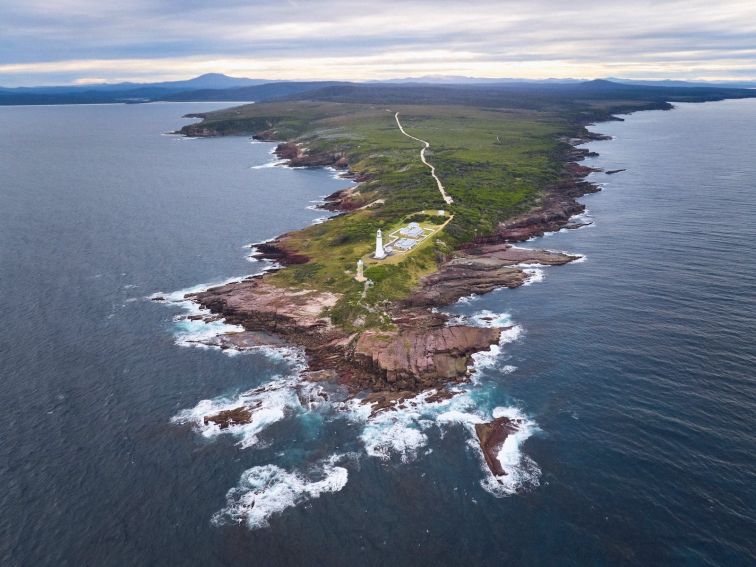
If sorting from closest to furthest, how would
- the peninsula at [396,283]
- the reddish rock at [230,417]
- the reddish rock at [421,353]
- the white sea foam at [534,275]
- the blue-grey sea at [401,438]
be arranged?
the blue-grey sea at [401,438] → the reddish rock at [230,417] → the reddish rock at [421,353] → the peninsula at [396,283] → the white sea foam at [534,275]

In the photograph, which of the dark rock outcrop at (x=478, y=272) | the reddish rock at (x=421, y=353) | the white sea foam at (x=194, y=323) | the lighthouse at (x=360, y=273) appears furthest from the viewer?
the lighthouse at (x=360, y=273)

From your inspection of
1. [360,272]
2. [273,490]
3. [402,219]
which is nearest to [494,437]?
[273,490]

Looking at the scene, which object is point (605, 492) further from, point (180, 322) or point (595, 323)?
point (180, 322)

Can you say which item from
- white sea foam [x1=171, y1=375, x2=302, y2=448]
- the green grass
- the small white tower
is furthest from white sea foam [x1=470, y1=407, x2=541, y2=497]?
the small white tower

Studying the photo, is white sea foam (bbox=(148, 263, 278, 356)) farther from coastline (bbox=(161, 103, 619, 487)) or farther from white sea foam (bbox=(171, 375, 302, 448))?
white sea foam (bbox=(171, 375, 302, 448))

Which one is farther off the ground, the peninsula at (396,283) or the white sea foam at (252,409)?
the peninsula at (396,283)

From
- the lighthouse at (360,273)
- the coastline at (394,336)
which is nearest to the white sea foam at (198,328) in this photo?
the coastline at (394,336)

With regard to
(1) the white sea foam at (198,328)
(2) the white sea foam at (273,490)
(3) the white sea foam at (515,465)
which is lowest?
(2) the white sea foam at (273,490)

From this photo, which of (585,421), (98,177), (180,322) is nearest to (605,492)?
(585,421)

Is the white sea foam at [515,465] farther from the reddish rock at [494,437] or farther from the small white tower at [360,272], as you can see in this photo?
the small white tower at [360,272]
